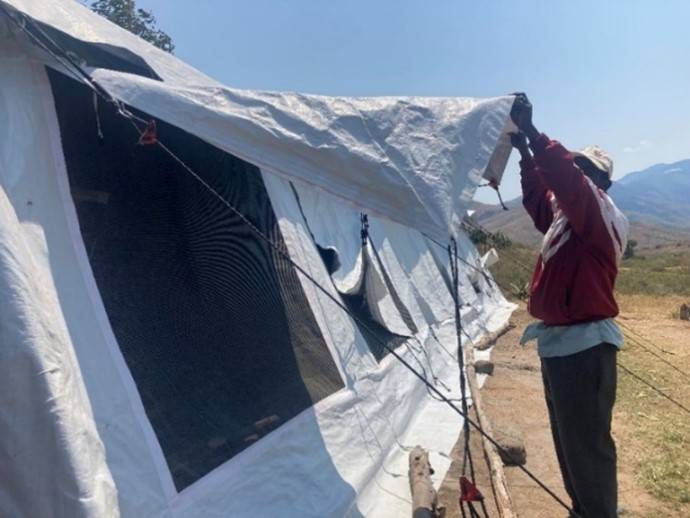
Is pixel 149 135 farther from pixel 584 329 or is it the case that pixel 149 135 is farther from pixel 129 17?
pixel 129 17

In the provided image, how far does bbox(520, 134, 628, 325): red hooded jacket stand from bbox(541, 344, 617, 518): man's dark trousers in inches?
7.4

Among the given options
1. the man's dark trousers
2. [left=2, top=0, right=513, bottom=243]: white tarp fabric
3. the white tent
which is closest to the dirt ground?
the white tent

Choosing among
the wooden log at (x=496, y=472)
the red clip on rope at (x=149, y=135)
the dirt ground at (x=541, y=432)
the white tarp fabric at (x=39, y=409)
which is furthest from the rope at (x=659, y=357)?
the white tarp fabric at (x=39, y=409)

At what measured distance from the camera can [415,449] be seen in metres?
3.80

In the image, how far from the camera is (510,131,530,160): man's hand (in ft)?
9.73

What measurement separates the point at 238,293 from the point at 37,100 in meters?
1.29

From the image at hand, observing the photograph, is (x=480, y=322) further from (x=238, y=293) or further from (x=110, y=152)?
(x=110, y=152)

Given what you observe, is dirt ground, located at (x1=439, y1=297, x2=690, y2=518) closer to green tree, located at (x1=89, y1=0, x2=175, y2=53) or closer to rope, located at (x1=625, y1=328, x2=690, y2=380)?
rope, located at (x1=625, y1=328, x2=690, y2=380)

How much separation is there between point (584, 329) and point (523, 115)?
1.02m

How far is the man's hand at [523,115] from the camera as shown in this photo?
2.56 meters

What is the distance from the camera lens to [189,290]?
2811mm

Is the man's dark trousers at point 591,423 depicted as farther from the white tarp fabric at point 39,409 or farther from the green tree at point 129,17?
the green tree at point 129,17

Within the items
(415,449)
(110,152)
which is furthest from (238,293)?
(415,449)

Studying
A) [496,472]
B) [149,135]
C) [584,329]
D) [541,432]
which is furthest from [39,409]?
[541,432]
